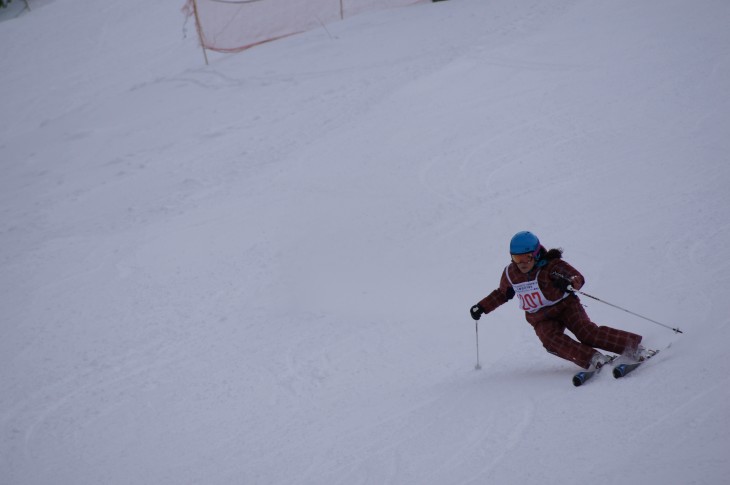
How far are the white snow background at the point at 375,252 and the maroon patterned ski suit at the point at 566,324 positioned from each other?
283mm

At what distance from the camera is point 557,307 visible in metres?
5.44

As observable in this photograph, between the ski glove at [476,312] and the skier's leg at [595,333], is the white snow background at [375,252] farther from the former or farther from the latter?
the ski glove at [476,312]

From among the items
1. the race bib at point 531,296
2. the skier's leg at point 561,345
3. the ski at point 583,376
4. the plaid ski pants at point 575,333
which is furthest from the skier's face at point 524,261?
the ski at point 583,376

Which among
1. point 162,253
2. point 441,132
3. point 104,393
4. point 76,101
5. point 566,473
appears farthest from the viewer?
point 76,101

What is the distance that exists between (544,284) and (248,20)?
44.1 feet

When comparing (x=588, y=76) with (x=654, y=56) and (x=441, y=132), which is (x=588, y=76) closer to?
(x=654, y=56)

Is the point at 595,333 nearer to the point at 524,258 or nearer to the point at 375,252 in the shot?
the point at 524,258

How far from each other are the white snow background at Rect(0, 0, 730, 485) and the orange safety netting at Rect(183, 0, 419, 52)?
1.78ft

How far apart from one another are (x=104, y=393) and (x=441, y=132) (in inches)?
283

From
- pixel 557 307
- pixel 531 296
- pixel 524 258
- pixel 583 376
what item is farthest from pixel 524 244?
pixel 583 376

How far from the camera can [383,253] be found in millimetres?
9031

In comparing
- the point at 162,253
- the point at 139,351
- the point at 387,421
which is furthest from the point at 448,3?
the point at 387,421

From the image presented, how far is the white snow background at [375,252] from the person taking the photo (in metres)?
5.11

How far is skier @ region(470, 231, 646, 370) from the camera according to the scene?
5.13 meters
